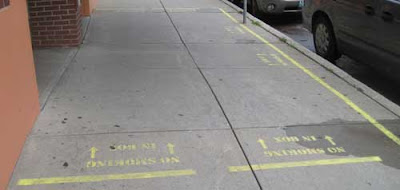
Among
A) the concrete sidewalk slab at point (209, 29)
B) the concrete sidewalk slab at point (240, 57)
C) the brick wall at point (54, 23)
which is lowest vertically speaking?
the concrete sidewalk slab at point (240, 57)

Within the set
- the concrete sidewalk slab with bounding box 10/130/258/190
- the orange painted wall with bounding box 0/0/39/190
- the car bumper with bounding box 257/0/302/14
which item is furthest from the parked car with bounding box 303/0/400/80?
the orange painted wall with bounding box 0/0/39/190

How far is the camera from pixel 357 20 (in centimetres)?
622

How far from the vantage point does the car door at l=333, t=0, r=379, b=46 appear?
5.90 metres

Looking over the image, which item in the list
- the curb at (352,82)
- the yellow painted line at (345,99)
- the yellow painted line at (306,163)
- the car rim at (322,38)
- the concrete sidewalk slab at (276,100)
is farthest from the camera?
the car rim at (322,38)

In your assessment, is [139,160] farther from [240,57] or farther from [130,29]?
[130,29]

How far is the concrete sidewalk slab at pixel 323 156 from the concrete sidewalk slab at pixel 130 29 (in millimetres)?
3832

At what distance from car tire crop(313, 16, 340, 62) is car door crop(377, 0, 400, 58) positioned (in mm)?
1296

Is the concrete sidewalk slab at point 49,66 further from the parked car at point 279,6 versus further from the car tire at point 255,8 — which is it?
the car tire at point 255,8

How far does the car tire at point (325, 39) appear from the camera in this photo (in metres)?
7.07

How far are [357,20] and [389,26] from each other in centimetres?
72

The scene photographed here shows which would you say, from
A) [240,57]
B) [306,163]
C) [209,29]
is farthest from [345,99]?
[209,29]

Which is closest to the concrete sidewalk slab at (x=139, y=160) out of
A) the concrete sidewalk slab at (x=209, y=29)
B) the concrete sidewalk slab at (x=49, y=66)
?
the concrete sidewalk slab at (x=49, y=66)

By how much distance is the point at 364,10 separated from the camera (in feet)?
19.8

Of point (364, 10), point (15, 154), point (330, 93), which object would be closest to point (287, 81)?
point (330, 93)
